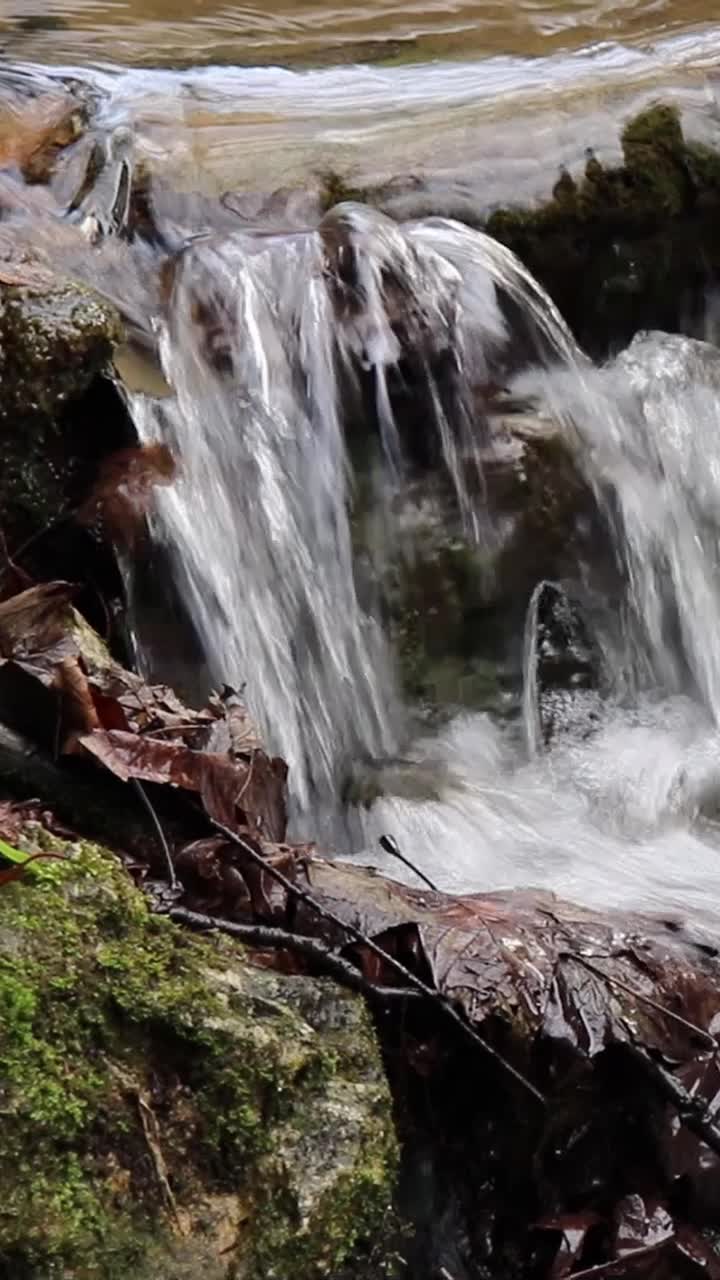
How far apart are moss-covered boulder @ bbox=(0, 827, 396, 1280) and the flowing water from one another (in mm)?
1385

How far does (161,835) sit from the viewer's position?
7.43ft

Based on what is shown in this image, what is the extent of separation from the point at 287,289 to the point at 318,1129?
2.81m

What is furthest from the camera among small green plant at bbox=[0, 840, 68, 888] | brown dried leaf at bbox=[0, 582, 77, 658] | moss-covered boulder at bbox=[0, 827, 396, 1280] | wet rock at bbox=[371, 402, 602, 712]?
wet rock at bbox=[371, 402, 602, 712]

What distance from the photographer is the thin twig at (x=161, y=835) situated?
7.42 ft

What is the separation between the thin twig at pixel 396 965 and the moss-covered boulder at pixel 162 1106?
144mm

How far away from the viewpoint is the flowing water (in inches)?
149

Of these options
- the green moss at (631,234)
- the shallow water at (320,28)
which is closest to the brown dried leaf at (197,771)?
the green moss at (631,234)

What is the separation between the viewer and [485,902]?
2648 mm

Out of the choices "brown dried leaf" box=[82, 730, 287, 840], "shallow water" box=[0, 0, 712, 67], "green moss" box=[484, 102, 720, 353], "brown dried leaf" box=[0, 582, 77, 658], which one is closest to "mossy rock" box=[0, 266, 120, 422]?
"brown dried leaf" box=[0, 582, 77, 658]

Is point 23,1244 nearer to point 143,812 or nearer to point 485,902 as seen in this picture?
point 143,812

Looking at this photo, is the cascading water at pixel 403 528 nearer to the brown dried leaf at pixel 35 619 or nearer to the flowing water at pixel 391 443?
the flowing water at pixel 391 443

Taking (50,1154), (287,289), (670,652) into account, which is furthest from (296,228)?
(50,1154)

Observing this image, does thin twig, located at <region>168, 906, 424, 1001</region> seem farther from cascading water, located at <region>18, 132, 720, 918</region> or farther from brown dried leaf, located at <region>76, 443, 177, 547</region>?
brown dried leaf, located at <region>76, 443, 177, 547</region>

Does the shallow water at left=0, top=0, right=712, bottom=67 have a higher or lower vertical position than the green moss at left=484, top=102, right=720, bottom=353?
higher
